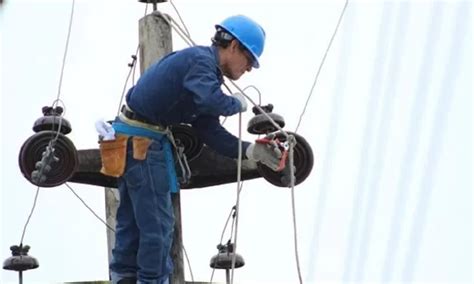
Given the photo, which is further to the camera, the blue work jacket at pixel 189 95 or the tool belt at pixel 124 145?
the tool belt at pixel 124 145

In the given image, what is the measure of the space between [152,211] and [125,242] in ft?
0.77

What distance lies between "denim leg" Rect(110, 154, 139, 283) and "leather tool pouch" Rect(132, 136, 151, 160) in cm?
17

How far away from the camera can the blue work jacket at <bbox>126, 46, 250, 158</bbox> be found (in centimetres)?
604

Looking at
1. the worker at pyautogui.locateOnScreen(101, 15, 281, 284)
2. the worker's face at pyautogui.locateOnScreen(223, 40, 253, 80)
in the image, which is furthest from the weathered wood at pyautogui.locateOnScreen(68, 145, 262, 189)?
the worker's face at pyautogui.locateOnScreen(223, 40, 253, 80)

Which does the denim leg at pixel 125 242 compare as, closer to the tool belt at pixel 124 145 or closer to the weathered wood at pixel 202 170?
the tool belt at pixel 124 145

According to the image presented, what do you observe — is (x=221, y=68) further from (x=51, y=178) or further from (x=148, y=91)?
(x=51, y=178)

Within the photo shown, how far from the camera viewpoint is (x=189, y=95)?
621cm

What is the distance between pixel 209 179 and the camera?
732 centimetres

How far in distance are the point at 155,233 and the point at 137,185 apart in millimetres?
243

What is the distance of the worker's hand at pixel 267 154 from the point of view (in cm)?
625

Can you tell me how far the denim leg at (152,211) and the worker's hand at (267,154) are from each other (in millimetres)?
461

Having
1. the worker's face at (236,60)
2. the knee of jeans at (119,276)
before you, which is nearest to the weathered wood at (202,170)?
the knee of jeans at (119,276)

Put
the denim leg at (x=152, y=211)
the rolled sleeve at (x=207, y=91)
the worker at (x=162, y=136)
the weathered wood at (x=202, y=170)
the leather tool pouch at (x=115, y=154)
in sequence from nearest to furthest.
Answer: the rolled sleeve at (x=207, y=91)
the worker at (x=162, y=136)
the denim leg at (x=152, y=211)
the leather tool pouch at (x=115, y=154)
the weathered wood at (x=202, y=170)

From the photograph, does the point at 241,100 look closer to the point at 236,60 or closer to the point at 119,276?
the point at 236,60
